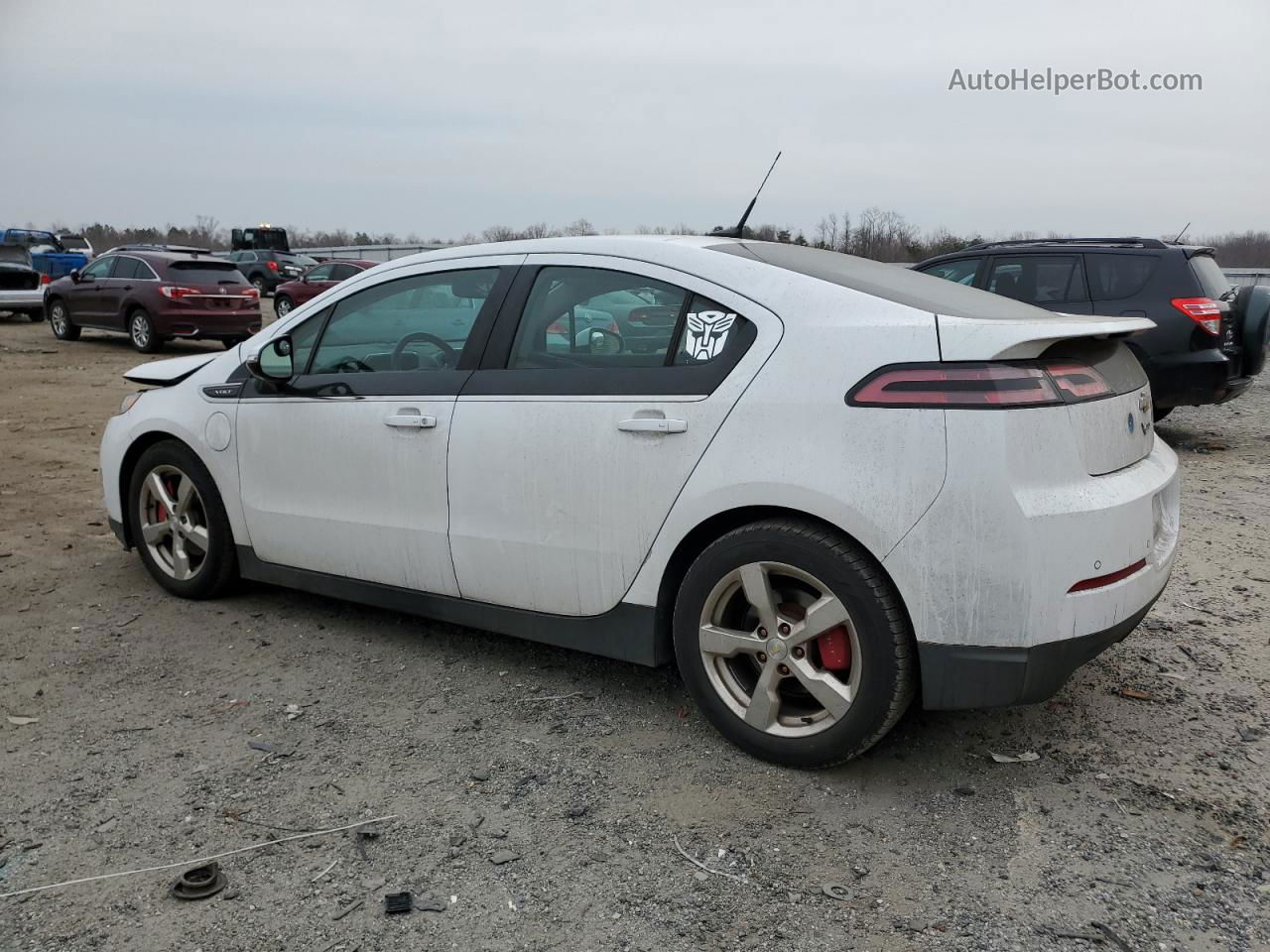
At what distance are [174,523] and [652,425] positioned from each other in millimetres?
2751

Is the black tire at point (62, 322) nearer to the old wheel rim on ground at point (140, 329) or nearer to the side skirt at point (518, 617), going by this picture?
the old wheel rim on ground at point (140, 329)

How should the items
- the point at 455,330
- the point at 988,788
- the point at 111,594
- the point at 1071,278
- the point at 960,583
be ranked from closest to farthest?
the point at 960,583
the point at 988,788
the point at 455,330
the point at 111,594
the point at 1071,278

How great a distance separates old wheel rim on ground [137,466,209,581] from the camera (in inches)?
192

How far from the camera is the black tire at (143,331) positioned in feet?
56.1

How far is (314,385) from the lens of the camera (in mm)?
4348

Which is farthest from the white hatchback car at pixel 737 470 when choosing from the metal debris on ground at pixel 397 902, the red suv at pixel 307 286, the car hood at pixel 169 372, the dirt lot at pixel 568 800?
the red suv at pixel 307 286

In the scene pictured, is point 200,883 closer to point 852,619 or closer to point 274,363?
point 852,619

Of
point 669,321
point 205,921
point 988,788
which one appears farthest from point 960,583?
point 205,921

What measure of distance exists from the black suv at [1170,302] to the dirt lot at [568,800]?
4403 millimetres

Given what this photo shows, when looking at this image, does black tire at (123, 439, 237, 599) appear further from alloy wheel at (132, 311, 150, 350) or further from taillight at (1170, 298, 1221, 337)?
alloy wheel at (132, 311, 150, 350)

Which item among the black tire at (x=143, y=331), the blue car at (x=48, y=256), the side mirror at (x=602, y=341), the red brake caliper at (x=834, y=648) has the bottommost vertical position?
the red brake caliper at (x=834, y=648)

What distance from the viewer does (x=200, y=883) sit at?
268 centimetres

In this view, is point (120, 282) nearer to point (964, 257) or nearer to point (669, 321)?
point (964, 257)

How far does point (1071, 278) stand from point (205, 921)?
28.6 feet
